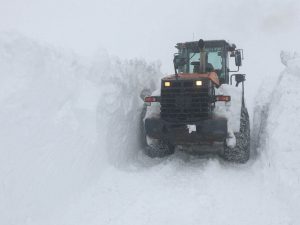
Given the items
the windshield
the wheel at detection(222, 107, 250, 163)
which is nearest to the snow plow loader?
the wheel at detection(222, 107, 250, 163)

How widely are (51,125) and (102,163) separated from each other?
5.08 feet

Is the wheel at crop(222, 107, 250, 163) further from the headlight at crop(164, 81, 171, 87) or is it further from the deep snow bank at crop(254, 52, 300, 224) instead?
the headlight at crop(164, 81, 171, 87)

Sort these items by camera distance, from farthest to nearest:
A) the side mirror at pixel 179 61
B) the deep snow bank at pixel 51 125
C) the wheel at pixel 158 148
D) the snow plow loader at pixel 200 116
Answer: the side mirror at pixel 179 61
the wheel at pixel 158 148
the snow plow loader at pixel 200 116
the deep snow bank at pixel 51 125

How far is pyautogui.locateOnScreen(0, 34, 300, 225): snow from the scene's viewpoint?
6.41 metres

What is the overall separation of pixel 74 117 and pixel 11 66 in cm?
141

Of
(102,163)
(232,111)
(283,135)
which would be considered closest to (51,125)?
(102,163)

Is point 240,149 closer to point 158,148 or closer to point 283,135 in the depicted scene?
point 283,135

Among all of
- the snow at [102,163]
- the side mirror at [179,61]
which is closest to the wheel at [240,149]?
the snow at [102,163]

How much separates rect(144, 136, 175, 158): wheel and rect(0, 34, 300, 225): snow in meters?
0.21

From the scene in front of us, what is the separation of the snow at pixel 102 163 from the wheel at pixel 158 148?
0.69ft

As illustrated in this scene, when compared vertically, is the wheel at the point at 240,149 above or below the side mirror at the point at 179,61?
below

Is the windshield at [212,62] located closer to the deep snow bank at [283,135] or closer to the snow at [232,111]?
the deep snow bank at [283,135]

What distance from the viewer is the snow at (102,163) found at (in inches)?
253

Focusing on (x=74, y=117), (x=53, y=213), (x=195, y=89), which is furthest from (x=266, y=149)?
(x=53, y=213)
